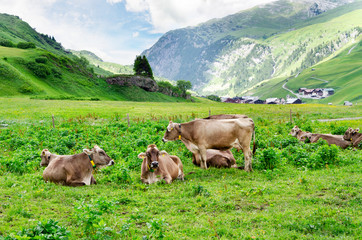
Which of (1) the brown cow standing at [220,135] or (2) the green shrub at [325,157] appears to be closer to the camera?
(2) the green shrub at [325,157]

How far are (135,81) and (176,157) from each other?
11687 cm

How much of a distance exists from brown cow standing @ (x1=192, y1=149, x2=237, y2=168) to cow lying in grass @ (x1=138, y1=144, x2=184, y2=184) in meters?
2.84

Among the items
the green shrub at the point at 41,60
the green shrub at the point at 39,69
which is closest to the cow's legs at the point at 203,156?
the green shrub at the point at 39,69

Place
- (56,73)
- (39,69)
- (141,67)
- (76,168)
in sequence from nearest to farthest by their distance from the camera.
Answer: (76,168) → (39,69) → (56,73) → (141,67)

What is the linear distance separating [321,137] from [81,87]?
3840 inches

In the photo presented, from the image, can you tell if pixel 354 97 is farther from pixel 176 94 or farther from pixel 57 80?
pixel 57 80

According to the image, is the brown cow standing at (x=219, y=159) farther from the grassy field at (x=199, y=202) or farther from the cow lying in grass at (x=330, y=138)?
the cow lying in grass at (x=330, y=138)

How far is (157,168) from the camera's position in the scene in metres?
12.6

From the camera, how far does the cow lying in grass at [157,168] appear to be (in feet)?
39.9

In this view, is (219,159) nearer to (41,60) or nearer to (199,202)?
(199,202)

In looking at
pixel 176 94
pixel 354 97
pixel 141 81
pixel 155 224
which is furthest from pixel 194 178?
pixel 354 97

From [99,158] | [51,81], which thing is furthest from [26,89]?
[99,158]

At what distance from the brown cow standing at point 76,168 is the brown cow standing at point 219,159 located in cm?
606

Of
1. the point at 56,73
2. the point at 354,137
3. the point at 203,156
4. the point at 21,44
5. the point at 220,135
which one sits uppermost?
the point at 21,44
